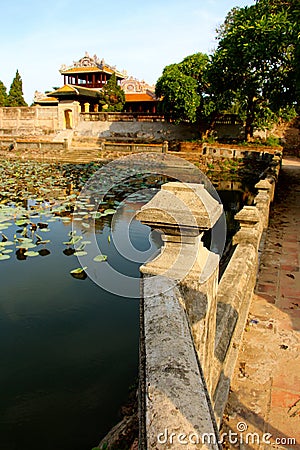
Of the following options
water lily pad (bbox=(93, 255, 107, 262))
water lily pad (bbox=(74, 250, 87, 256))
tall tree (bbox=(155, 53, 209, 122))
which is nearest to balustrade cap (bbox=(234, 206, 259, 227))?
water lily pad (bbox=(93, 255, 107, 262))

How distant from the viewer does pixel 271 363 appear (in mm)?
3156

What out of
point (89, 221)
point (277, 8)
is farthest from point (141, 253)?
point (277, 8)

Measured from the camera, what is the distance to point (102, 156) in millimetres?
23906

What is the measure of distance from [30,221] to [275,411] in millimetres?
7641

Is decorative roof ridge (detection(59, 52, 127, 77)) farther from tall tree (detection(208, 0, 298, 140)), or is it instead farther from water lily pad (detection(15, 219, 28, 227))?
water lily pad (detection(15, 219, 28, 227))

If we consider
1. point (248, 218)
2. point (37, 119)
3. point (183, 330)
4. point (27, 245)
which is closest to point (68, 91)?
point (37, 119)

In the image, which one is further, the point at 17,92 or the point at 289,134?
the point at 17,92

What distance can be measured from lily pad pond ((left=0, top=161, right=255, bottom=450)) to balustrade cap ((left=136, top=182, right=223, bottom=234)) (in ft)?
8.11

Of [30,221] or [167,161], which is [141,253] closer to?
[30,221]

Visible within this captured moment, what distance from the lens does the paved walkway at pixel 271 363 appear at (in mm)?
2500

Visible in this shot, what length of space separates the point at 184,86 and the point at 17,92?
24.1 meters

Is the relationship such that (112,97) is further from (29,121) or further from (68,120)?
(29,121)

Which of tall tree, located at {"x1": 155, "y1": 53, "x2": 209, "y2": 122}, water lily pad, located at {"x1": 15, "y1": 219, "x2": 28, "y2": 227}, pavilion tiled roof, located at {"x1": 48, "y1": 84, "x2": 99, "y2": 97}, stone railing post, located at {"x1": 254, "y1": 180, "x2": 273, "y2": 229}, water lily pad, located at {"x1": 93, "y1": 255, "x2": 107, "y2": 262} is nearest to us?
stone railing post, located at {"x1": 254, "y1": 180, "x2": 273, "y2": 229}

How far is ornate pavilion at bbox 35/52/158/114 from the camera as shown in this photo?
32.7 meters
